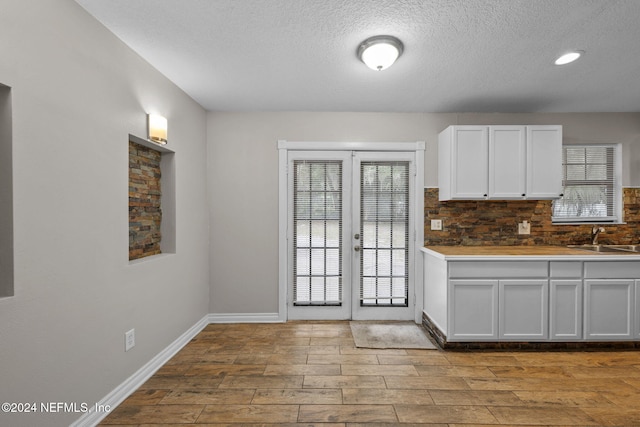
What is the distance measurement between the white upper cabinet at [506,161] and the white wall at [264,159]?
16.7 inches

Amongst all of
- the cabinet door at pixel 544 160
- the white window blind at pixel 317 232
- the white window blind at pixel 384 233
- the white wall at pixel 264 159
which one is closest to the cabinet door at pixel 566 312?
the cabinet door at pixel 544 160

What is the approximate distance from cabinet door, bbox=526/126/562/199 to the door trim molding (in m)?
1.04

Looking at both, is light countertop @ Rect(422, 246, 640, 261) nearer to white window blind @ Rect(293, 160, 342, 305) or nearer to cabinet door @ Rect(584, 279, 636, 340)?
cabinet door @ Rect(584, 279, 636, 340)

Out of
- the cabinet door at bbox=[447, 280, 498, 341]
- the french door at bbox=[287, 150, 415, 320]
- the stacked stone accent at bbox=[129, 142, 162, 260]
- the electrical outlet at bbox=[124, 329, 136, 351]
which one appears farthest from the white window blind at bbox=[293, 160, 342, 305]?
the electrical outlet at bbox=[124, 329, 136, 351]

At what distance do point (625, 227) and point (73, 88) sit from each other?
5.24m

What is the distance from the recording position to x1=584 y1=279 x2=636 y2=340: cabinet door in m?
2.92

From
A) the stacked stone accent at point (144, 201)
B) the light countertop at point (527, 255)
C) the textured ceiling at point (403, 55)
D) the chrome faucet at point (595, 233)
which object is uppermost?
the textured ceiling at point (403, 55)

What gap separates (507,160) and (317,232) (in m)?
2.11

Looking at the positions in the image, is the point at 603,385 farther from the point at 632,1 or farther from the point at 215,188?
the point at 215,188

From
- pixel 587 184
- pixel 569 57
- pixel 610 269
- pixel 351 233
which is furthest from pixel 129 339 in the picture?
pixel 587 184

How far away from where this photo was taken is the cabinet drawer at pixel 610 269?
9.56ft

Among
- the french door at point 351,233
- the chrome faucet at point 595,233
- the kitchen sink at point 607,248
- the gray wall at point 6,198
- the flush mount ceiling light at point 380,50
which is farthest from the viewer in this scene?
the french door at point 351,233

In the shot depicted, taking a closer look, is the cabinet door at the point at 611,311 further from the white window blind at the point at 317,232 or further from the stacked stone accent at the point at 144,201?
the stacked stone accent at the point at 144,201

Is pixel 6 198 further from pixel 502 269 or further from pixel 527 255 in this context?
pixel 527 255
